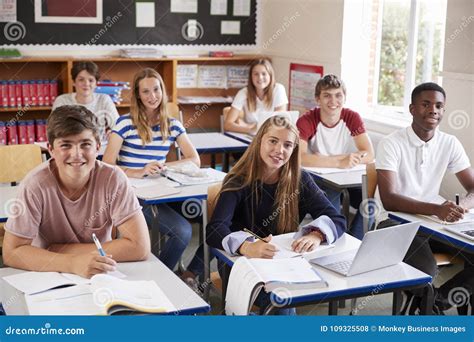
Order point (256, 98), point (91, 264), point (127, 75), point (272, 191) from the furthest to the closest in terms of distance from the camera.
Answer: point (127, 75)
point (256, 98)
point (272, 191)
point (91, 264)

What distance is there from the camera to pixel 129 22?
6.66 meters

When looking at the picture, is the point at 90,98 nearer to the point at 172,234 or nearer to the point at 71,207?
the point at 172,234

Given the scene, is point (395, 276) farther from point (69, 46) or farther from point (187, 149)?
point (69, 46)

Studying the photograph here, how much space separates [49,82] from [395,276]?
4.65 metres

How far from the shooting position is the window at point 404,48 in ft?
17.9

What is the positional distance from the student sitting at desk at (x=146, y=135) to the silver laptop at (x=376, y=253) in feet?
5.15

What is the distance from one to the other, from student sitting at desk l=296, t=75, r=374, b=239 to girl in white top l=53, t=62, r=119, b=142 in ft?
5.53

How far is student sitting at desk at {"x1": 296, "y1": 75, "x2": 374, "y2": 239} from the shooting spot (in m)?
4.53

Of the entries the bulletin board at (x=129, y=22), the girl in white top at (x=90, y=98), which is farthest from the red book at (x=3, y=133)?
the girl in white top at (x=90, y=98)

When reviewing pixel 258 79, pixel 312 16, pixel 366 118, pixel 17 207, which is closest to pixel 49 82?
pixel 258 79

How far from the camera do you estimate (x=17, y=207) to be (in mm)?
2469

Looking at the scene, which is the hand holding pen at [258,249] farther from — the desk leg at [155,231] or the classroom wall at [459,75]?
the classroom wall at [459,75]

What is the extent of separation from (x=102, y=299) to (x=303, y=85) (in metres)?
4.83

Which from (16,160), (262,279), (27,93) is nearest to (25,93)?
(27,93)
